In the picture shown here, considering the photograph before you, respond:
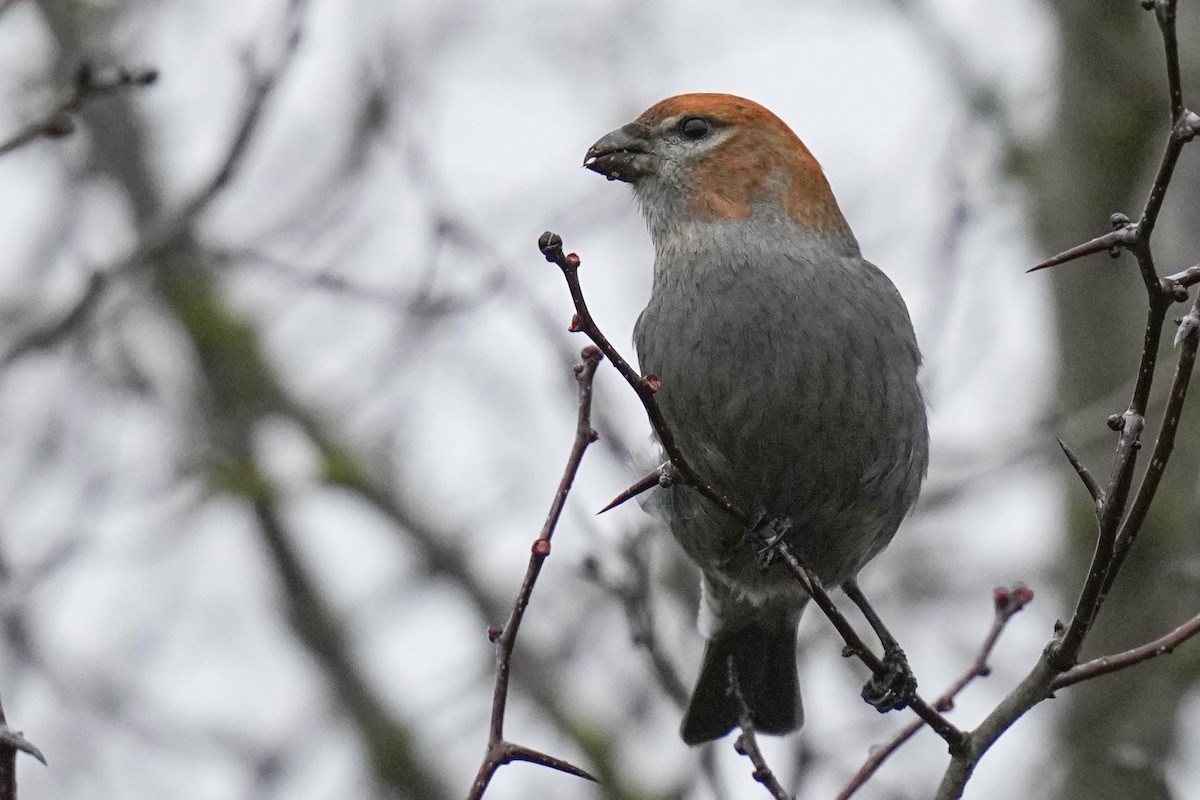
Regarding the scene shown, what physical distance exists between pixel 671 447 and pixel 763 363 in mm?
1372

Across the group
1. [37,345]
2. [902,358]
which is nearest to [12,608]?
[37,345]

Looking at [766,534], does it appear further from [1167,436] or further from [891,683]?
[1167,436]

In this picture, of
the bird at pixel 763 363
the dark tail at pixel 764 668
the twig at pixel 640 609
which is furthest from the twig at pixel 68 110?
the dark tail at pixel 764 668

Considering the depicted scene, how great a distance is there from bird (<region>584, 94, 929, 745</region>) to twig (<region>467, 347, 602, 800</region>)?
103cm

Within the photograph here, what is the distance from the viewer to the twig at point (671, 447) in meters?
3.09

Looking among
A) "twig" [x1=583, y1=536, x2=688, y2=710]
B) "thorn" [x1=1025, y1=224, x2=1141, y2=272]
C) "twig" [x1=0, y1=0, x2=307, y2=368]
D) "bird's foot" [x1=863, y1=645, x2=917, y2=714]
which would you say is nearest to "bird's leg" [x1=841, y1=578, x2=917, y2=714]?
"bird's foot" [x1=863, y1=645, x2=917, y2=714]

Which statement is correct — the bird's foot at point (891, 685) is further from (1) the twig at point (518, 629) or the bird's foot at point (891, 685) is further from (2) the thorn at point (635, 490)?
(1) the twig at point (518, 629)

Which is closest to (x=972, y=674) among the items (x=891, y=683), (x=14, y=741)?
(x=891, y=683)

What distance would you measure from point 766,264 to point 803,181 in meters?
0.66

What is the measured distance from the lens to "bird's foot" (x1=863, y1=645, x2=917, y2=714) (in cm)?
482

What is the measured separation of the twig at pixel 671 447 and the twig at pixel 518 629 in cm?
15

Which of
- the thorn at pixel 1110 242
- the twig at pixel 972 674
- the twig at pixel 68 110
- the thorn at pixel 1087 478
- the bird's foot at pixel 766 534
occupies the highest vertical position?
the twig at pixel 68 110

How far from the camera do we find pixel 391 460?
10156 millimetres

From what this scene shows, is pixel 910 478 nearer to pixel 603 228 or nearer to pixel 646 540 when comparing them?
pixel 646 540
